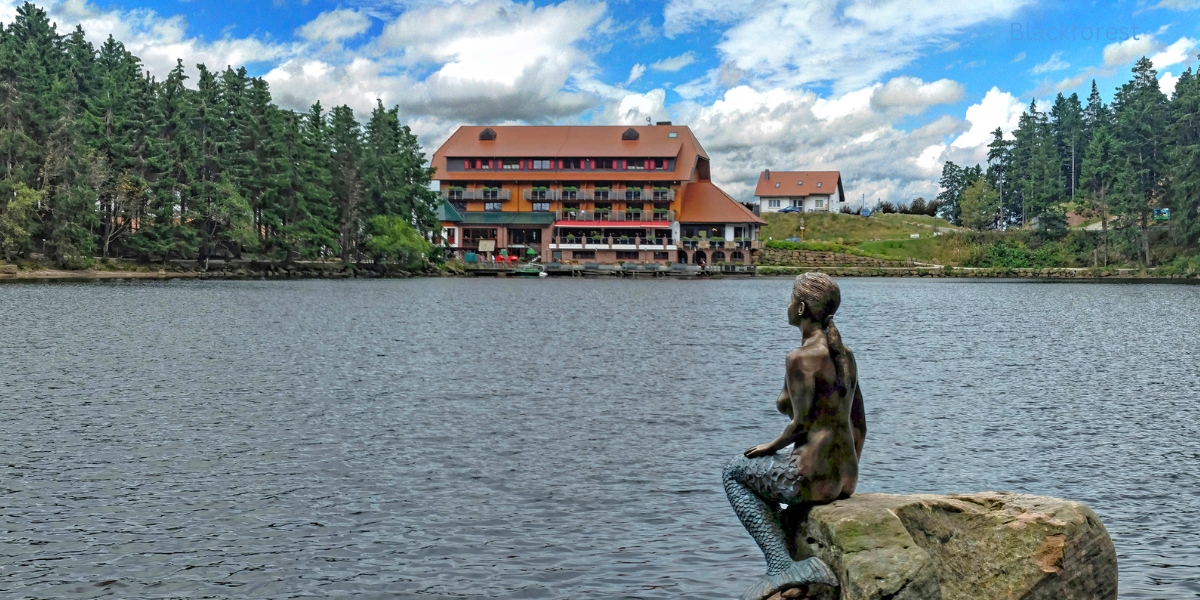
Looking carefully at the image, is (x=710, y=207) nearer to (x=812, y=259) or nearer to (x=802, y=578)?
(x=812, y=259)

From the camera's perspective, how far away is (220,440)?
55.7ft

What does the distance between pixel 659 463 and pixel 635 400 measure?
7179 millimetres

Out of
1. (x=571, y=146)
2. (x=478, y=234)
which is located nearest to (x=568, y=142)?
(x=571, y=146)

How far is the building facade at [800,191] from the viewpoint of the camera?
521 feet

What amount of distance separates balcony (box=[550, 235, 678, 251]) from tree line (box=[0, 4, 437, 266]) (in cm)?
1991

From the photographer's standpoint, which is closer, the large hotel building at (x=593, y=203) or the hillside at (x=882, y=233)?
the large hotel building at (x=593, y=203)

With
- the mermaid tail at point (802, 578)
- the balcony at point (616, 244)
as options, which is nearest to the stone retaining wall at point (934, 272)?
the balcony at point (616, 244)

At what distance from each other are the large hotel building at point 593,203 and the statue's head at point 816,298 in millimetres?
114823

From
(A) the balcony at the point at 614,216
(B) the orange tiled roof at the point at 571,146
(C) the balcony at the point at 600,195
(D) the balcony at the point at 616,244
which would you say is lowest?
(D) the balcony at the point at 616,244

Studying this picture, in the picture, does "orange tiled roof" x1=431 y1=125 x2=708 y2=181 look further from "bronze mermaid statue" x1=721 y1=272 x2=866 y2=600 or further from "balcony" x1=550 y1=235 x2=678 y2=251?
"bronze mermaid statue" x1=721 y1=272 x2=866 y2=600

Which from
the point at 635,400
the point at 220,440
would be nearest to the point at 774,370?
the point at 635,400

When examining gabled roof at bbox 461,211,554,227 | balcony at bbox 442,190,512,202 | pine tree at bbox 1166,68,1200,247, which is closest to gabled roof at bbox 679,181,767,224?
gabled roof at bbox 461,211,554,227

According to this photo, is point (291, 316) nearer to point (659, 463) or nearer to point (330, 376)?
point (330, 376)

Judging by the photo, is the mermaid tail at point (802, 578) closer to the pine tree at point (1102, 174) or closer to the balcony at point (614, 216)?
the pine tree at point (1102, 174)
